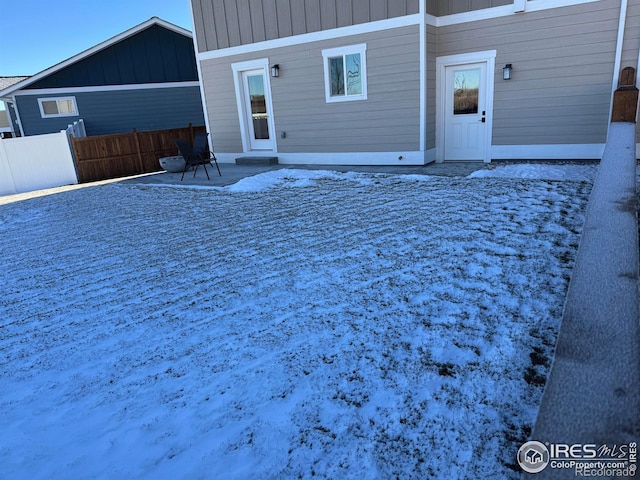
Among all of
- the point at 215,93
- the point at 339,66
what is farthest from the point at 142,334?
the point at 215,93

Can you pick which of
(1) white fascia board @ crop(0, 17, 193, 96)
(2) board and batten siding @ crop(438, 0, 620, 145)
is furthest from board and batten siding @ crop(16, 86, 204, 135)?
(2) board and batten siding @ crop(438, 0, 620, 145)

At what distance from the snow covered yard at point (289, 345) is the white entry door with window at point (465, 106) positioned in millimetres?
3206

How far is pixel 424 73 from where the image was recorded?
292 inches

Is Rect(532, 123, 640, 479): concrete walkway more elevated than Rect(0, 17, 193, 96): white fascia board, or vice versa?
Rect(0, 17, 193, 96): white fascia board

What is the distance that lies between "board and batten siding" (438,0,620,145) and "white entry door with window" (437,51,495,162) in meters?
0.14

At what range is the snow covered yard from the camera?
5.50 feet

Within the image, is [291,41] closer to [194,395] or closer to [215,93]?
[215,93]

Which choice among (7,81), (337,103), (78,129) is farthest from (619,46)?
(7,81)

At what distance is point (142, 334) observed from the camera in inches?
104

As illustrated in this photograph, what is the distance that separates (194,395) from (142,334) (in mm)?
809

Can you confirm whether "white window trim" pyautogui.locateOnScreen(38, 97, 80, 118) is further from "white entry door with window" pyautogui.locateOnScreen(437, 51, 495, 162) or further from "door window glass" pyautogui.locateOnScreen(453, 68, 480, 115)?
"door window glass" pyautogui.locateOnScreen(453, 68, 480, 115)

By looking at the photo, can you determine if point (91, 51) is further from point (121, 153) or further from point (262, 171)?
point (262, 171)

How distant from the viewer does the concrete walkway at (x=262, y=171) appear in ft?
24.1

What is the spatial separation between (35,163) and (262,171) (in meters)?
5.06
